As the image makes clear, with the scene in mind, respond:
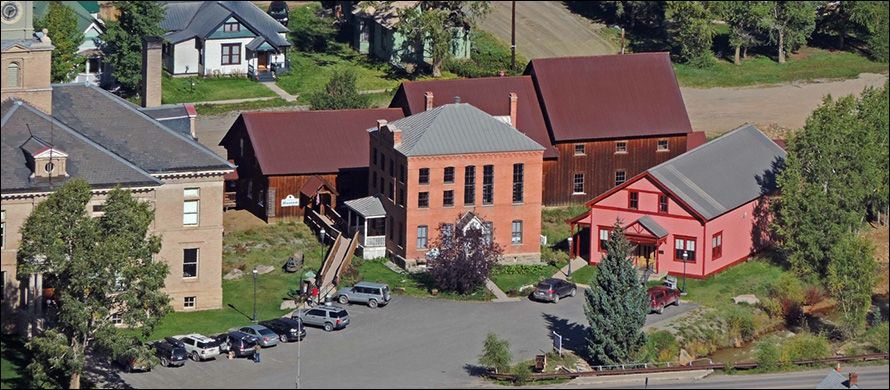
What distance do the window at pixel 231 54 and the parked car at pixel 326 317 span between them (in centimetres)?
4113

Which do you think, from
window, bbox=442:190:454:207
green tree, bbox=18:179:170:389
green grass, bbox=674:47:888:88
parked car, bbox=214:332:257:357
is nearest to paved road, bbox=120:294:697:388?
parked car, bbox=214:332:257:357

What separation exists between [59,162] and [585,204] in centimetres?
3359

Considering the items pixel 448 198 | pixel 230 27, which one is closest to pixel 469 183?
pixel 448 198

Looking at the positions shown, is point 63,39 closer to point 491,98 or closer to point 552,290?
point 491,98

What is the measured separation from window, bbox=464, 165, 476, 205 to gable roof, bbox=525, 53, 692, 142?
10330 millimetres

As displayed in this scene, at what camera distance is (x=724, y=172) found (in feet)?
343

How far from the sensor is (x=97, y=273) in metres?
79.6

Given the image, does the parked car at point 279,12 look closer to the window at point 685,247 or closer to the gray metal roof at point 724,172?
the gray metal roof at point 724,172

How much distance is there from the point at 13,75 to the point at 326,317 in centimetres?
1776

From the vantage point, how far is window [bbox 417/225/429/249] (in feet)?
329

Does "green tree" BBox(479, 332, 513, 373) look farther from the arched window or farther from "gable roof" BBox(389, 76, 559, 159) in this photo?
"gable roof" BBox(389, 76, 559, 159)

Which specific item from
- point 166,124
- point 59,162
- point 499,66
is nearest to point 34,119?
point 59,162

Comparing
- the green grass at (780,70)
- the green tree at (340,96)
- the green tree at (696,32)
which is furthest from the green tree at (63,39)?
the green tree at (696,32)

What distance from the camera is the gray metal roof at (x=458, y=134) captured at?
328 ft
